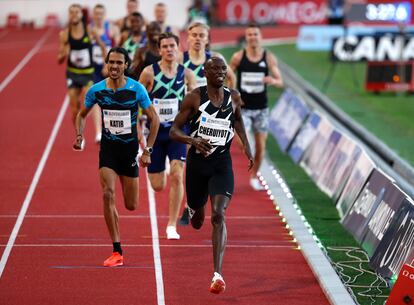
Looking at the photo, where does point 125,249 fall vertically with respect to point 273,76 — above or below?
below

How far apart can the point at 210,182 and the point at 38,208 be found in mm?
4151

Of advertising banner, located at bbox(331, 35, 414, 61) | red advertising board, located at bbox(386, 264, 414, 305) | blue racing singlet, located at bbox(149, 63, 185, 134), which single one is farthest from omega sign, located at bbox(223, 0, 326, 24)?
red advertising board, located at bbox(386, 264, 414, 305)

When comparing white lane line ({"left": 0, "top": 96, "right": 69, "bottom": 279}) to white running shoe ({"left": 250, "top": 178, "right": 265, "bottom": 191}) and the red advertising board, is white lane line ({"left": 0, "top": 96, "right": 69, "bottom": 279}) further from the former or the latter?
the red advertising board

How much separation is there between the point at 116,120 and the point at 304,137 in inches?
300

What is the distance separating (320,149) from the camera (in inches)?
669

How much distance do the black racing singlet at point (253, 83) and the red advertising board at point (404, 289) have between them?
6520 millimetres

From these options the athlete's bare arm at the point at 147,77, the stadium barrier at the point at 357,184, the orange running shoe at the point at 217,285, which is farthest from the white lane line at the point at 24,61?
the orange running shoe at the point at 217,285

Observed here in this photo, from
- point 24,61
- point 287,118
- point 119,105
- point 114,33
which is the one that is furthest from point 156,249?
→ point 24,61

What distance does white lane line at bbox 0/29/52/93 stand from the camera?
94.3 ft

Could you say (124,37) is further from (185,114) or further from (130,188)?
(185,114)

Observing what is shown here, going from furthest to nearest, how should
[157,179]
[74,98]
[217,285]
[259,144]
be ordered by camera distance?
[74,98] < [259,144] < [157,179] < [217,285]

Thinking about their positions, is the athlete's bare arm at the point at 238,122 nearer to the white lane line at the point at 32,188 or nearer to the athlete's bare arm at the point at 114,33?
the white lane line at the point at 32,188

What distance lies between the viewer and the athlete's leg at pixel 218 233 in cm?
1033

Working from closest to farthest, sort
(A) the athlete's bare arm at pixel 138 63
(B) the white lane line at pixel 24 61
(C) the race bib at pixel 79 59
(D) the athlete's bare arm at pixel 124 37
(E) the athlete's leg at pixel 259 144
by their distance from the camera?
1. (A) the athlete's bare arm at pixel 138 63
2. (E) the athlete's leg at pixel 259 144
3. (D) the athlete's bare arm at pixel 124 37
4. (C) the race bib at pixel 79 59
5. (B) the white lane line at pixel 24 61
